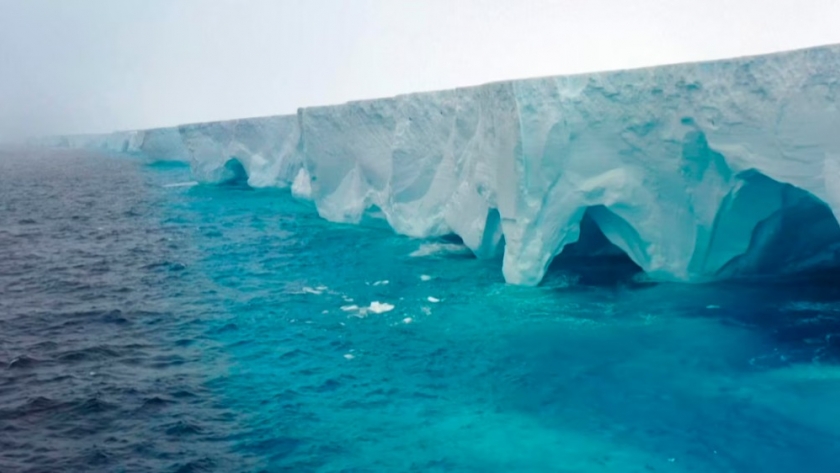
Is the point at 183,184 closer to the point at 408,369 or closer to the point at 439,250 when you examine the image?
the point at 439,250

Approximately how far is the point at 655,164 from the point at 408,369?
5.32 metres

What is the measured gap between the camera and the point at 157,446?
6.58 meters

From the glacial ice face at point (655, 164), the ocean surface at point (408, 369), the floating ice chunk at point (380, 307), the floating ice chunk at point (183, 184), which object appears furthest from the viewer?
the floating ice chunk at point (183, 184)

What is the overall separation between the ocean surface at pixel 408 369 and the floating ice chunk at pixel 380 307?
3 cm

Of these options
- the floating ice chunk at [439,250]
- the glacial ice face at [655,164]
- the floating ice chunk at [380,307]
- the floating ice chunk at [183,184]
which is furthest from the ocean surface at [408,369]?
the floating ice chunk at [183,184]

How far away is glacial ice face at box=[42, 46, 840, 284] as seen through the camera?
30.0 ft

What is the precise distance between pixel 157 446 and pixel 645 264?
810cm

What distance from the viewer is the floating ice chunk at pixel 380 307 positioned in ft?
36.1

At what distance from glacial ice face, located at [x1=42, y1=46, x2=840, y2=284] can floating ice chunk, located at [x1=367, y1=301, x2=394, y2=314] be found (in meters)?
2.28

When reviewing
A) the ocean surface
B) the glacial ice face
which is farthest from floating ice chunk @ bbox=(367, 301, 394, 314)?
the glacial ice face

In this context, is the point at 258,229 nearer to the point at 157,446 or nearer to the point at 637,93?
the point at 637,93

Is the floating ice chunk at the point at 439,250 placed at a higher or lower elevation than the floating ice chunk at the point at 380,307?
higher

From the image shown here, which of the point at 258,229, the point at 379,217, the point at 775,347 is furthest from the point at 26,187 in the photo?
the point at 775,347

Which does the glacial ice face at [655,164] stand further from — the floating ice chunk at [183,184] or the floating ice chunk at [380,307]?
the floating ice chunk at [183,184]
